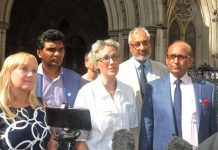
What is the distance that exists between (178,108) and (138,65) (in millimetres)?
830

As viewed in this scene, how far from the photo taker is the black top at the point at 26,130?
245 cm

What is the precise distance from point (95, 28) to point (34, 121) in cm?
1094

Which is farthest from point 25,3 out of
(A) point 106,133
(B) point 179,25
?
(A) point 106,133

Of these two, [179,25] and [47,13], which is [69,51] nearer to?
[47,13]

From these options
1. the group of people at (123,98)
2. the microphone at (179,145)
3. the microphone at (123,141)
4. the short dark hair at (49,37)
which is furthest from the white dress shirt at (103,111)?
the microphone at (179,145)

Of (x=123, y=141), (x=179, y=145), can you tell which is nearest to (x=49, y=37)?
(x=123, y=141)

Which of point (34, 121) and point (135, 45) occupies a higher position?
point (135, 45)

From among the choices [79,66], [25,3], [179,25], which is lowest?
[79,66]

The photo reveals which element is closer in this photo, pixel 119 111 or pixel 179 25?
pixel 119 111

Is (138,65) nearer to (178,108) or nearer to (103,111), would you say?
(178,108)

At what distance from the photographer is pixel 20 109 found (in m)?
2.56

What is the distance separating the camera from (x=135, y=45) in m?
3.73

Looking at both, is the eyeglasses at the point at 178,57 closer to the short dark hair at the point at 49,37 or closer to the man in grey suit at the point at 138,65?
the man in grey suit at the point at 138,65

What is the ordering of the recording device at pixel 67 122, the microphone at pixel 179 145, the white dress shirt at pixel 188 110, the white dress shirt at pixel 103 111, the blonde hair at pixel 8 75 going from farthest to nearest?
the white dress shirt at pixel 188 110, the white dress shirt at pixel 103 111, the blonde hair at pixel 8 75, the recording device at pixel 67 122, the microphone at pixel 179 145
